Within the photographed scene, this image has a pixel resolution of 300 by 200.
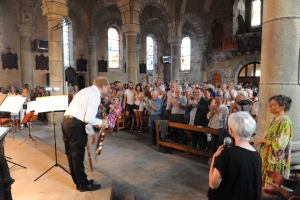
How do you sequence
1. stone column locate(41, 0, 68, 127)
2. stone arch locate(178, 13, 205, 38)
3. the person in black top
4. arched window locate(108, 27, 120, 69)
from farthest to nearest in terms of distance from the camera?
arched window locate(108, 27, 120, 69) → stone arch locate(178, 13, 205, 38) → stone column locate(41, 0, 68, 127) → the person in black top

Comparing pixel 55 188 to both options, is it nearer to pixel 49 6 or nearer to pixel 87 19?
pixel 49 6

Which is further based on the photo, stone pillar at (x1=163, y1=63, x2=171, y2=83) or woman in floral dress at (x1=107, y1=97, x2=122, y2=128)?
stone pillar at (x1=163, y1=63, x2=171, y2=83)

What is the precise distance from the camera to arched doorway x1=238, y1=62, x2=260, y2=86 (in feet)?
56.4

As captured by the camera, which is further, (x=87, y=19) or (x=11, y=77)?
(x=87, y=19)

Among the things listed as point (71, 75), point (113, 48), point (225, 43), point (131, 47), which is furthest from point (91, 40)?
point (225, 43)

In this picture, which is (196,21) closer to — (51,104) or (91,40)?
(91,40)

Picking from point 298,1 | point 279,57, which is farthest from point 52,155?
point 298,1

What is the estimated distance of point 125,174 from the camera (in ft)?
14.1

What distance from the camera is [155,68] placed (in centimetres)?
2062

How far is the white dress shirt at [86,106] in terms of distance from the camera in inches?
122

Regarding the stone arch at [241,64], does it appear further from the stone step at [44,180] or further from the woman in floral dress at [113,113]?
the stone step at [44,180]

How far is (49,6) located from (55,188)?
671 cm

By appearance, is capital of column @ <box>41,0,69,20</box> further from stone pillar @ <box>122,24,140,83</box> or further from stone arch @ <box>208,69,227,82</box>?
stone arch @ <box>208,69,227,82</box>

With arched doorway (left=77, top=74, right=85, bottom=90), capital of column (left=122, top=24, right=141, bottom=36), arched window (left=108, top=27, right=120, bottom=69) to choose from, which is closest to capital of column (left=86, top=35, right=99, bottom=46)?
arched window (left=108, top=27, right=120, bottom=69)
